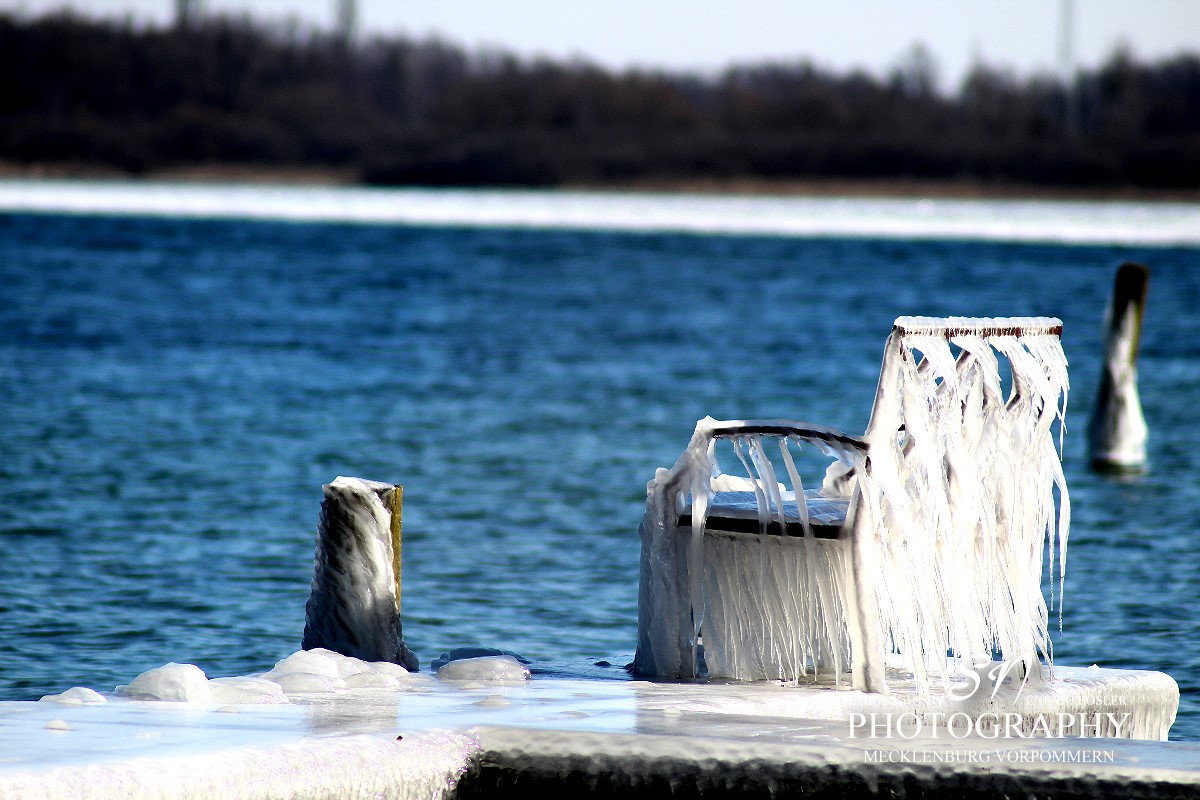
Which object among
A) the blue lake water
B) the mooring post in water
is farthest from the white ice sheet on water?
the mooring post in water

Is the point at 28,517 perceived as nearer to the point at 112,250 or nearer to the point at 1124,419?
the point at 1124,419

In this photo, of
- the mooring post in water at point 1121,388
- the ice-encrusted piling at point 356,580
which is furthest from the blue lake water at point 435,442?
the ice-encrusted piling at point 356,580

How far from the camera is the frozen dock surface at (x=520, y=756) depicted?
4.21 metres

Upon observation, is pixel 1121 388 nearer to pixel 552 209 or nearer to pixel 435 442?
pixel 435 442

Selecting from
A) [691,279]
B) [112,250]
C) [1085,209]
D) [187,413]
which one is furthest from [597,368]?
Answer: [1085,209]

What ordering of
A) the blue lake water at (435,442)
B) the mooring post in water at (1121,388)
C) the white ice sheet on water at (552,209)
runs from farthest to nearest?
the white ice sheet on water at (552,209) < the mooring post in water at (1121,388) < the blue lake water at (435,442)

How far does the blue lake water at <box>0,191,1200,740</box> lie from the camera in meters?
8.84

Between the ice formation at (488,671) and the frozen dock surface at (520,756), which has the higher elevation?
the frozen dock surface at (520,756)

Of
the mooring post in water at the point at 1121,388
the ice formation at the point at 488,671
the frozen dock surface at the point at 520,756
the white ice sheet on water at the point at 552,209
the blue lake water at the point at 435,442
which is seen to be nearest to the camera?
the frozen dock surface at the point at 520,756

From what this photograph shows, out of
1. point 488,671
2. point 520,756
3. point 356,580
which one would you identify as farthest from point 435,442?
point 520,756

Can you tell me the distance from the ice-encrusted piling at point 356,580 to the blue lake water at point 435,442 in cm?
73

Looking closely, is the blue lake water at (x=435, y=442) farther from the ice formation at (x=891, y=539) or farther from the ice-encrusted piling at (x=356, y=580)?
the ice-encrusted piling at (x=356, y=580)

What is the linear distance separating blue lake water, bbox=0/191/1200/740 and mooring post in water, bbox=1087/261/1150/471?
0.54 metres

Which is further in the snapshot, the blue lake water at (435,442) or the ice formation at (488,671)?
the blue lake water at (435,442)
